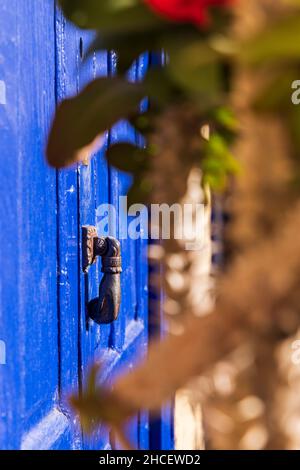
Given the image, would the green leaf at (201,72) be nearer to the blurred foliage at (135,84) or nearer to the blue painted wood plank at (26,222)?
the blurred foliage at (135,84)

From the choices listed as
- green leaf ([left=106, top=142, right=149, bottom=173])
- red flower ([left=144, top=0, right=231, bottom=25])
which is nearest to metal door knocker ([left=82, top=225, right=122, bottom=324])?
green leaf ([left=106, top=142, right=149, bottom=173])

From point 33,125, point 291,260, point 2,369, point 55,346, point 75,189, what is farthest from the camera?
point 75,189

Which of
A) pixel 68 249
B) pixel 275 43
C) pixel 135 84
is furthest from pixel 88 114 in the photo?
pixel 68 249

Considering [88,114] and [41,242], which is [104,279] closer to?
[41,242]

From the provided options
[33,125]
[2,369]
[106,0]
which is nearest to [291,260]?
[106,0]

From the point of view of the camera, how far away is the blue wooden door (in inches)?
53.0

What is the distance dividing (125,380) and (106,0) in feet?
0.94

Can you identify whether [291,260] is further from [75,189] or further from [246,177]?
[75,189]

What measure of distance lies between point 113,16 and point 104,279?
1.47 metres

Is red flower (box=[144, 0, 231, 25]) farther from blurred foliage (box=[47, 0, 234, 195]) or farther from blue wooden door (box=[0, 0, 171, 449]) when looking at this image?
blue wooden door (box=[0, 0, 171, 449])

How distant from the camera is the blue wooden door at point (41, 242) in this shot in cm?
135

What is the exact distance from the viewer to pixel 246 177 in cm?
46

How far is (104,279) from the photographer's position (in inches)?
79.1
